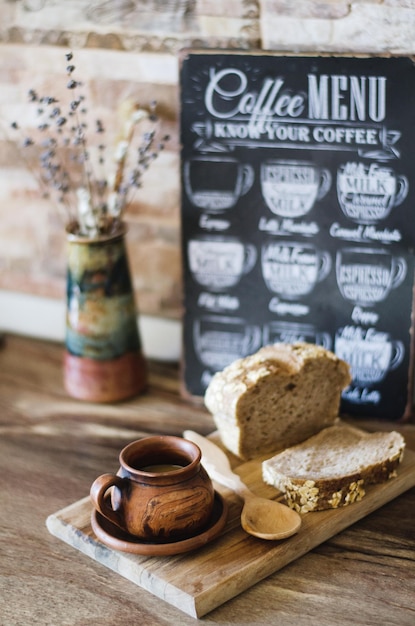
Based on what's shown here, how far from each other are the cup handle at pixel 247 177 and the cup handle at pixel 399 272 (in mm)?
348

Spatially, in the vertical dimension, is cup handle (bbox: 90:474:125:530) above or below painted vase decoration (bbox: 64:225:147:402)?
below

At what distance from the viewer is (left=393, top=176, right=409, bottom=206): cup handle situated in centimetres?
176

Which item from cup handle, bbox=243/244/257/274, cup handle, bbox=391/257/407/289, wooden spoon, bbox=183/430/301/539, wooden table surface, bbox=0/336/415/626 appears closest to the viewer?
wooden table surface, bbox=0/336/415/626

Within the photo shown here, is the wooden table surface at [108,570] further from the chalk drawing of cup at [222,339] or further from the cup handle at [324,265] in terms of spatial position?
the cup handle at [324,265]

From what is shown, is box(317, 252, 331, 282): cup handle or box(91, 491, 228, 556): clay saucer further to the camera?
box(317, 252, 331, 282): cup handle

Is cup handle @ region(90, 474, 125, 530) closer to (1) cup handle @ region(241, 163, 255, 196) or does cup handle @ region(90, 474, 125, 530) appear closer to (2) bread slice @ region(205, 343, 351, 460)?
(2) bread slice @ region(205, 343, 351, 460)

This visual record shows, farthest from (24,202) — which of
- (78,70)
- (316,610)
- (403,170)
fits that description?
(316,610)

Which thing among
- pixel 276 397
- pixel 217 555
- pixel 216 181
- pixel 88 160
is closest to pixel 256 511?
pixel 217 555

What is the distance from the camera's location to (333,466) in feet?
5.31

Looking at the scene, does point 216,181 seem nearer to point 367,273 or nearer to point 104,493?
point 367,273

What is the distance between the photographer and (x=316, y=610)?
1358mm

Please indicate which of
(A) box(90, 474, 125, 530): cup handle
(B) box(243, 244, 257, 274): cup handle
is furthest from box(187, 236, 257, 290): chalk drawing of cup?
(A) box(90, 474, 125, 530): cup handle

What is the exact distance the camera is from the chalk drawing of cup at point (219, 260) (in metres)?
1.92

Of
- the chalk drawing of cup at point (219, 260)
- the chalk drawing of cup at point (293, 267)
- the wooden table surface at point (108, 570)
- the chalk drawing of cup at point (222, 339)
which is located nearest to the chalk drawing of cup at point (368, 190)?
the chalk drawing of cup at point (293, 267)
